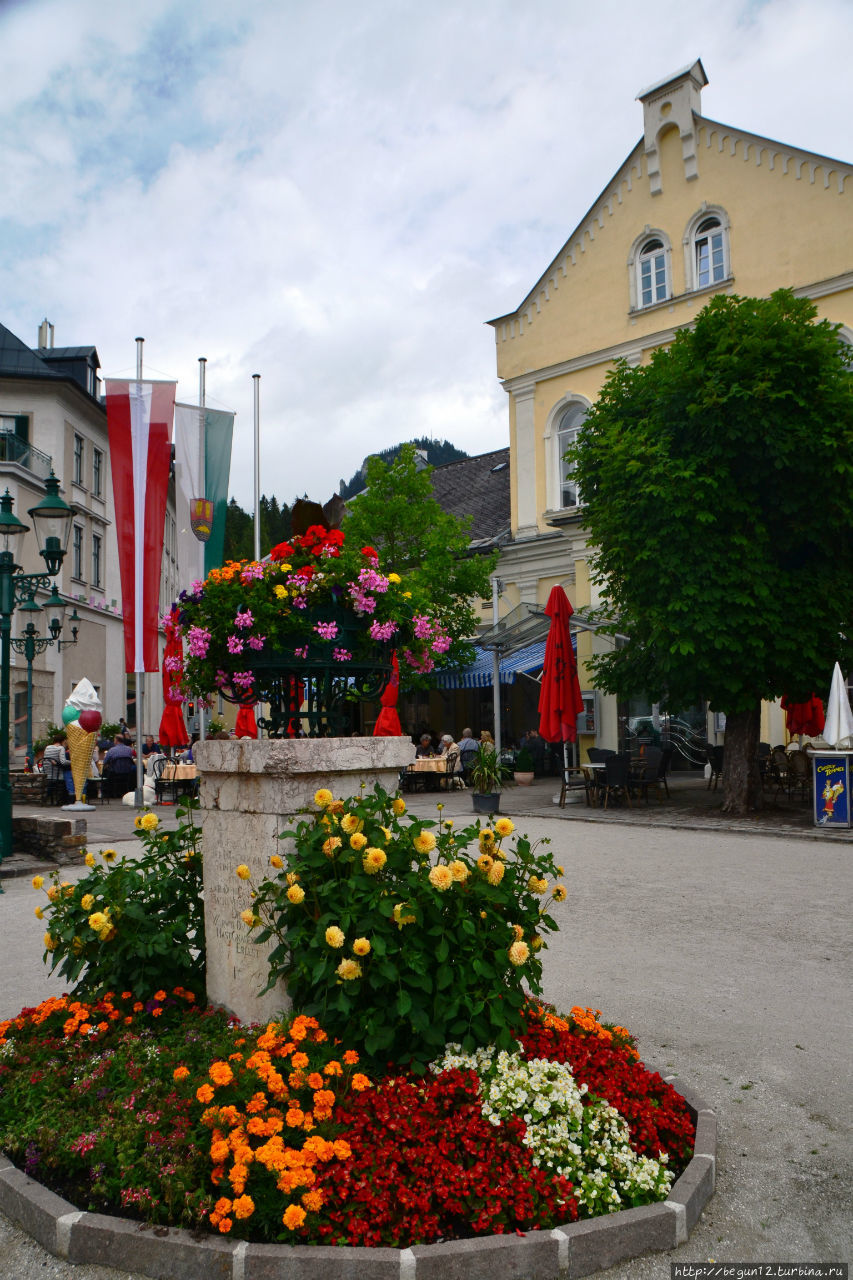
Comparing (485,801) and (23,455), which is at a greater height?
(23,455)

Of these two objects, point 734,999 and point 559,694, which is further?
point 559,694

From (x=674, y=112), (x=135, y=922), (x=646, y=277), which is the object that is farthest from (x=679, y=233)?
(x=135, y=922)

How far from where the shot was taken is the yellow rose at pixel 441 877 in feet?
10.5

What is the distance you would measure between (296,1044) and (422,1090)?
1.60 feet

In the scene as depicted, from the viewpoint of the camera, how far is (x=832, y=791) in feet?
40.6

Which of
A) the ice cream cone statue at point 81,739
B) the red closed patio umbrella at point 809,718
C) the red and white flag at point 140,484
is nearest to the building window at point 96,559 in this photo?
the ice cream cone statue at point 81,739

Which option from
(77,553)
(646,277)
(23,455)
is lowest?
(77,553)

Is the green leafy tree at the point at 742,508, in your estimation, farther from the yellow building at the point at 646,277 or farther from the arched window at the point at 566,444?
the arched window at the point at 566,444

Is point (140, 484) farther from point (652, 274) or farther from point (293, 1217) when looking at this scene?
point (652, 274)

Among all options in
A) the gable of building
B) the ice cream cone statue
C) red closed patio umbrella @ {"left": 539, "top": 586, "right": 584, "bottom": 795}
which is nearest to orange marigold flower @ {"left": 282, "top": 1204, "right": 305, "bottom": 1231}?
red closed patio umbrella @ {"left": 539, "top": 586, "right": 584, "bottom": 795}

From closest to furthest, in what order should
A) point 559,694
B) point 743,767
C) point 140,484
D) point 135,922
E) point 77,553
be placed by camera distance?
point 135,922
point 140,484
point 743,767
point 559,694
point 77,553

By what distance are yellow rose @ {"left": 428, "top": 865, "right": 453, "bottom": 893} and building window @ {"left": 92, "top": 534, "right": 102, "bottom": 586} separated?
34750mm

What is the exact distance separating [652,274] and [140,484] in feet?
48.3

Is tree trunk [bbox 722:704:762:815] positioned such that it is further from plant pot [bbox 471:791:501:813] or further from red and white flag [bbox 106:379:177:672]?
red and white flag [bbox 106:379:177:672]
